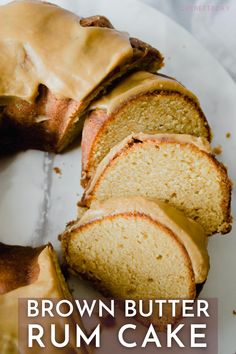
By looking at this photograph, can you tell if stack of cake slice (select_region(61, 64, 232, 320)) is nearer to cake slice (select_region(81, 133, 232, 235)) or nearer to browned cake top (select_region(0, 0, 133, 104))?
cake slice (select_region(81, 133, 232, 235))

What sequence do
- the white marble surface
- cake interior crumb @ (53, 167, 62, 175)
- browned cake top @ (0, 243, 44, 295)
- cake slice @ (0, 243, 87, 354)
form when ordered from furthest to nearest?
1. the white marble surface
2. cake interior crumb @ (53, 167, 62, 175)
3. browned cake top @ (0, 243, 44, 295)
4. cake slice @ (0, 243, 87, 354)

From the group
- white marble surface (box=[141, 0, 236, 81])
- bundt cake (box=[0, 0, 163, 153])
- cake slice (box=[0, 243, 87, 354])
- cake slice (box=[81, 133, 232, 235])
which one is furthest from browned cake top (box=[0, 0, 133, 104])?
white marble surface (box=[141, 0, 236, 81])

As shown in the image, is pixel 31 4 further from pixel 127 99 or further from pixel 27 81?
pixel 127 99

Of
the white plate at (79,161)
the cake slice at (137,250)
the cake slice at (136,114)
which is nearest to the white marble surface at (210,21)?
the white plate at (79,161)

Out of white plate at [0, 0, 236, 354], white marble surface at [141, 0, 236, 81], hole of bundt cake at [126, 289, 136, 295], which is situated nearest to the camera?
hole of bundt cake at [126, 289, 136, 295]

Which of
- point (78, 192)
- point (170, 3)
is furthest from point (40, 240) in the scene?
point (170, 3)

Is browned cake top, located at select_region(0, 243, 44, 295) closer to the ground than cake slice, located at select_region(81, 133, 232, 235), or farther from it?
closer to the ground

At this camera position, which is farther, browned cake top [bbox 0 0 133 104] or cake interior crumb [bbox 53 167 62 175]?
cake interior crumb [bbox 53 167 62 175]
